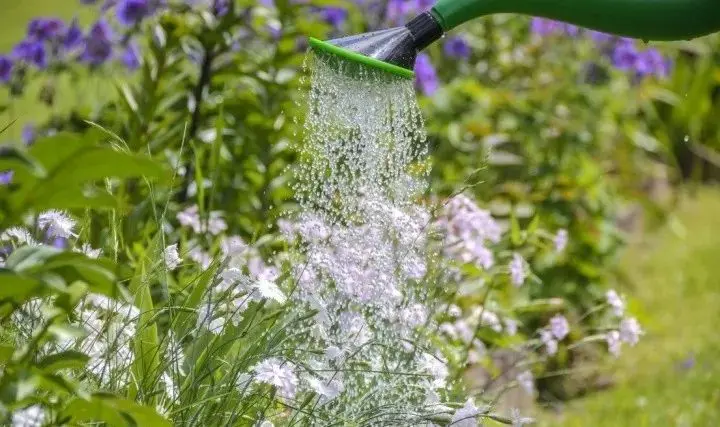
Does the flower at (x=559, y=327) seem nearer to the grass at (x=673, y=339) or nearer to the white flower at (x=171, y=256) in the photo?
the grass at (x=673, y=339)

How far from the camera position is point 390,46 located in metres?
2.10

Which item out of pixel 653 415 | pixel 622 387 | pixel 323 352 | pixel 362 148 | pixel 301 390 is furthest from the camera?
pixel 622 387

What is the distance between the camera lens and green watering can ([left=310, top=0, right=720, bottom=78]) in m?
2.05

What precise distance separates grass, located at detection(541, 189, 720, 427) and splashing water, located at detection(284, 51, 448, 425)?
1.02 m

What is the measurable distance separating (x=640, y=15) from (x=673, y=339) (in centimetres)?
267

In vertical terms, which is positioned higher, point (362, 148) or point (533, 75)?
point (533, 75)

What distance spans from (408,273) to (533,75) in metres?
2.43

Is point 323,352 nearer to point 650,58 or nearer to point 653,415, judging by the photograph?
point 653,415

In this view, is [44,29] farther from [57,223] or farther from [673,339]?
[673,339]

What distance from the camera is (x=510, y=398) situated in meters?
3.54

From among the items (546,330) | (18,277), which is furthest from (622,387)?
(18,277)

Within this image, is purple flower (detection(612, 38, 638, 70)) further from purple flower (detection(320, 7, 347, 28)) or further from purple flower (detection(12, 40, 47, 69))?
purple flower (detection(12, 40, 47, 69))

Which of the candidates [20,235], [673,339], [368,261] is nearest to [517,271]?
[368,261]

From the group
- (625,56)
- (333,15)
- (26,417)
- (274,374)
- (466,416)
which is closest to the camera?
(26,417)
